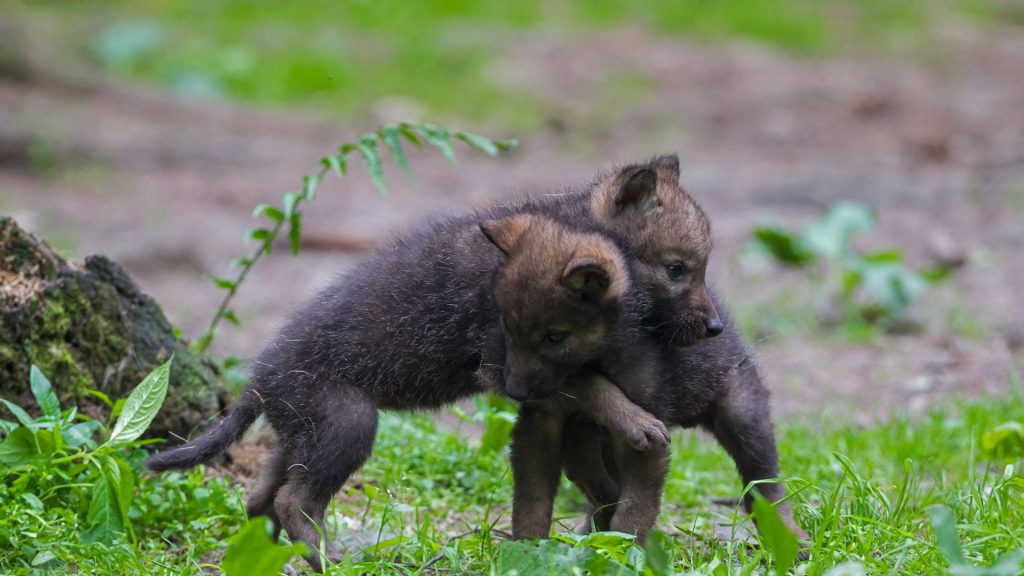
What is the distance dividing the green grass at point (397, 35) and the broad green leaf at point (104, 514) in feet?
32.3

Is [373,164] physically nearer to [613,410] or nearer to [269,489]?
[269,489]

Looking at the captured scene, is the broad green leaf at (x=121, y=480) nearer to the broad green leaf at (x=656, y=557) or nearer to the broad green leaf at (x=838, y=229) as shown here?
the broad green leaf at (x=656, y=557)

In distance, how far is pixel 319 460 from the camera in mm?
3984

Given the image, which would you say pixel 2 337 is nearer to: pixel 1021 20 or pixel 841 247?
pixel 841 247

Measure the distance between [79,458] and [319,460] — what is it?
808mm

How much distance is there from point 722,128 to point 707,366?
956cm

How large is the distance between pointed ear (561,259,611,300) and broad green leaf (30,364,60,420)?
169cm

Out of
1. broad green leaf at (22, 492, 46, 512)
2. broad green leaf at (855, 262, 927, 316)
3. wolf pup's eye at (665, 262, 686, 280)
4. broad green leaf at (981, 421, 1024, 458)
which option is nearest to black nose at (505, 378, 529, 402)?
wolf pup's eye at (665, 262, 686, 280)

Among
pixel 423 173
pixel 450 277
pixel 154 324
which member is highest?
pixel 450 277

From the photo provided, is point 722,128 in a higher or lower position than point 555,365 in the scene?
lower

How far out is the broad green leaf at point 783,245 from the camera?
8.85 m

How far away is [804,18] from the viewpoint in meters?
16.4

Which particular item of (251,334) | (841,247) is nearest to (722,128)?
(841,247)

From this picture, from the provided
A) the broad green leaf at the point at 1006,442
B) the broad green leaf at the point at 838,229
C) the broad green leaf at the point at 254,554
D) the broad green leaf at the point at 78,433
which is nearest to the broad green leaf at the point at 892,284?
the broad green leaf at the point at 838,229
